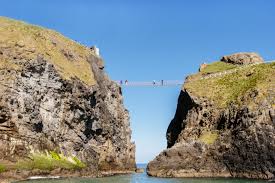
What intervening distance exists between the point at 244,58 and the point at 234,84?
28.9 metres

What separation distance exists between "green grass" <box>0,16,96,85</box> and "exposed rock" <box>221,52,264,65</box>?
47.9 m

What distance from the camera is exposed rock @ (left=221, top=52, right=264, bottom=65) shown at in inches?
6008

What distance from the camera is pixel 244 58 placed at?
153875 millimetres

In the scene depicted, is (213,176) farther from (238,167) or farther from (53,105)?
(53,105)

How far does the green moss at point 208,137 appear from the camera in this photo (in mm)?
113075

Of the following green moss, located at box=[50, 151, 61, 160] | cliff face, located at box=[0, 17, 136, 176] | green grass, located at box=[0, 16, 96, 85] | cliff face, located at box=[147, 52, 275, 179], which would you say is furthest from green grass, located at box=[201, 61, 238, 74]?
green moss, located at box=[50, 151, 61, 160]

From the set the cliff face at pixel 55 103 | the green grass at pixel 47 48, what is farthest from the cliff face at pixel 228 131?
the green grass at pixel 47 48

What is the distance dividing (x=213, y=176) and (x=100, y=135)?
30694 mm

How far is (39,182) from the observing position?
255 feet

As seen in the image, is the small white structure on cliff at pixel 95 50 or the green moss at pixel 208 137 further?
the small white structure on cliff at pixel 95 50

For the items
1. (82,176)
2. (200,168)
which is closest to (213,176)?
(200,168)

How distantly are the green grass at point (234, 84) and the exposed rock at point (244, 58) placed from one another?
19525 mm

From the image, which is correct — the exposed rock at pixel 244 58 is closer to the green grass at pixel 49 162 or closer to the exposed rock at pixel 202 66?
the exposed rock at pixel 202 66

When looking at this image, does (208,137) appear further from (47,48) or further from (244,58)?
(244,58)
